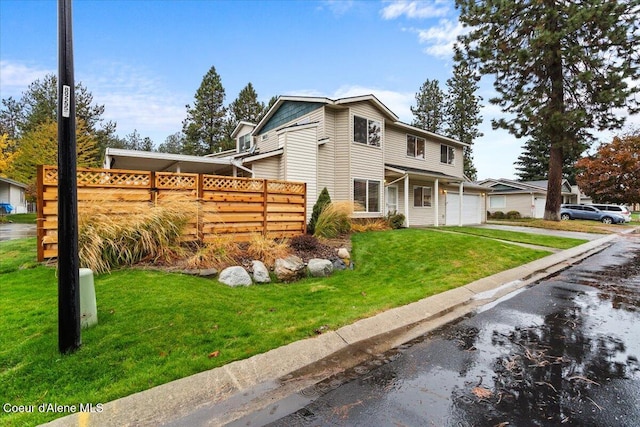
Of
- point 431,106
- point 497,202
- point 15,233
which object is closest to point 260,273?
point 15,233

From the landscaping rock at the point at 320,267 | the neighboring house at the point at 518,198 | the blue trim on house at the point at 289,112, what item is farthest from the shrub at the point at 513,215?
the landscaping rock at the point at 320,267

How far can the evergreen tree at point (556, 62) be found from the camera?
1780cm

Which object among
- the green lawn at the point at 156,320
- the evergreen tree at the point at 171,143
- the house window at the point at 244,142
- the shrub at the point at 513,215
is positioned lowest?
the green lawn at the point at 156,320

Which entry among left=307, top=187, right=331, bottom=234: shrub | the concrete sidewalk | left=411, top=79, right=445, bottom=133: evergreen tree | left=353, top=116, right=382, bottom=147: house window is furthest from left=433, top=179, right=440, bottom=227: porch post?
left=411, top=79, right=445, bottom=133: evergreen tree

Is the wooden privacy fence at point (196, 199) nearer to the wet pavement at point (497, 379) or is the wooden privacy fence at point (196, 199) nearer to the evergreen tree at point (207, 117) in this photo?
the wet pavement at point (497, 379)

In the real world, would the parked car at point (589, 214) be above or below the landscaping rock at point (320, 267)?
above

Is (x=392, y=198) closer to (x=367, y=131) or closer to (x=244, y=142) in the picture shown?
(x=367, y=131)

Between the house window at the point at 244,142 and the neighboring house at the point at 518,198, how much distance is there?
22.7 m

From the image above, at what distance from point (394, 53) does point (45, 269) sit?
587 inches

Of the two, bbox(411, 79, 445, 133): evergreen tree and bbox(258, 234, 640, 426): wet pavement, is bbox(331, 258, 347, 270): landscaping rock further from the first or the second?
bbox(411, 79, 445, 133): evergreen tree

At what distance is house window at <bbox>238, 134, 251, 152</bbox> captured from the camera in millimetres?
21675

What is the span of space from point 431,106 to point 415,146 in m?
29.7

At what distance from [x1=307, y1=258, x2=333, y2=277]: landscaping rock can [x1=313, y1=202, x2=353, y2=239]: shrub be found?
307 cm

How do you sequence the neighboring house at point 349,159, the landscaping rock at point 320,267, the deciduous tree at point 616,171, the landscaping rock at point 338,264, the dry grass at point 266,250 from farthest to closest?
the deciduous tree at point 616,171 < the neighboring house at point 349,159 < the landscaping rock at point 338,264 < the dry grass at point 266,250 < the landscaping rock at point 320,267
